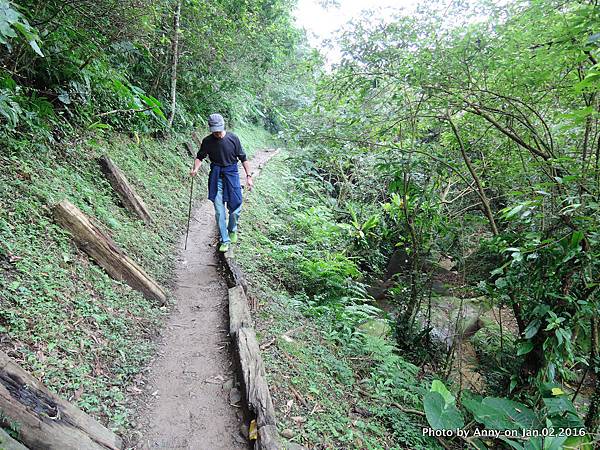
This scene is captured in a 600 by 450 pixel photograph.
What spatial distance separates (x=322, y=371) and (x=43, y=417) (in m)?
2.99

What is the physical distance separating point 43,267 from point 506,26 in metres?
5.80

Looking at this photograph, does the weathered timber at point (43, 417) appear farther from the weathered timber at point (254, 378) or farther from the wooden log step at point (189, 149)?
the wooden log step at point (189, 149)

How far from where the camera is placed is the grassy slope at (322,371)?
3617mm

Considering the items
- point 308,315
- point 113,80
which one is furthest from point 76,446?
point 113,80

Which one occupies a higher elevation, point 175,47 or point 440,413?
point 175,47

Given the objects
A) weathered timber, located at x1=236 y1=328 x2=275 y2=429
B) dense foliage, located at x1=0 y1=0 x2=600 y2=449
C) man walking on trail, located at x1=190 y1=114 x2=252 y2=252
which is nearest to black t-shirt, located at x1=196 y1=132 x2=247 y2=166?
man walking on trail, located at x1=190 y1=114 x2=252 y2=252

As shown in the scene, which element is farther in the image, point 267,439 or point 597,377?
point 597,377

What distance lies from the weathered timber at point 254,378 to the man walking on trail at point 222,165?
2726mm

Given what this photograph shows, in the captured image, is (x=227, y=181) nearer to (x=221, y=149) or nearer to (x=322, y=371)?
(x=221, y=149)

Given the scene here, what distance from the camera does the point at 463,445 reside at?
4.29 m

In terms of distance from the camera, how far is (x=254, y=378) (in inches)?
140

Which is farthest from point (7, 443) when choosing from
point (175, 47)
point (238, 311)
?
point (175, 47)

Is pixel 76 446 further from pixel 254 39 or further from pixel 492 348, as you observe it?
pixel 254 39

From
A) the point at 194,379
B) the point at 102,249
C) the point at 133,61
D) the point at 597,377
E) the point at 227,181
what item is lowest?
the point at 194,379
